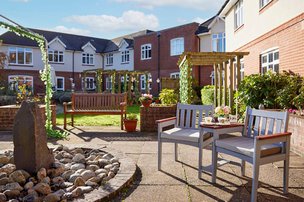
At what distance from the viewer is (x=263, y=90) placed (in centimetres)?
850

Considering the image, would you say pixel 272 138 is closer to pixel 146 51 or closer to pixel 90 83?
pixel 146 51

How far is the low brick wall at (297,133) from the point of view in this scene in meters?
5.85

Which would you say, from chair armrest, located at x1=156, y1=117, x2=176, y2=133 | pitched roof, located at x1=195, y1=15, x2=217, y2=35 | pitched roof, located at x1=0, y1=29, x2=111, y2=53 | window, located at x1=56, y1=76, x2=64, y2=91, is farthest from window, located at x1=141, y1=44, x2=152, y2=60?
chair armrest, located at x1=156, y1=117, x2=176, y2=133

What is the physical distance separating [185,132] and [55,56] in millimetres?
28936

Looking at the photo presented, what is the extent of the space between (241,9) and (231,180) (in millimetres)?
11641

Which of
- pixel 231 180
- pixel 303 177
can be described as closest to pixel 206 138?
pixel 231 180

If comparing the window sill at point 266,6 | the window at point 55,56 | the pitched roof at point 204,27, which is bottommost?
the window sill at point 266,6

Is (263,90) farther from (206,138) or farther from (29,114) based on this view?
(29,114)

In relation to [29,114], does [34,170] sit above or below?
below

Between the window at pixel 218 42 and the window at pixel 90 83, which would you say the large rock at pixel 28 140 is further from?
the window at pixel 90 83

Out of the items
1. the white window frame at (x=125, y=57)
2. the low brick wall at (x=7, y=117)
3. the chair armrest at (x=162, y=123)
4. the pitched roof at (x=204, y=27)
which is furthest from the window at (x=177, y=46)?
the chair armrest at (x=162, y=123)

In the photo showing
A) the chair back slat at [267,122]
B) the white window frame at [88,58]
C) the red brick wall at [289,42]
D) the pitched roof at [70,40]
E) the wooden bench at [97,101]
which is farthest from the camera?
the white window frame at [88,58]

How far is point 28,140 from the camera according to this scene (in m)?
4.22

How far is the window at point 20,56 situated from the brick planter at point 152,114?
2370cm
